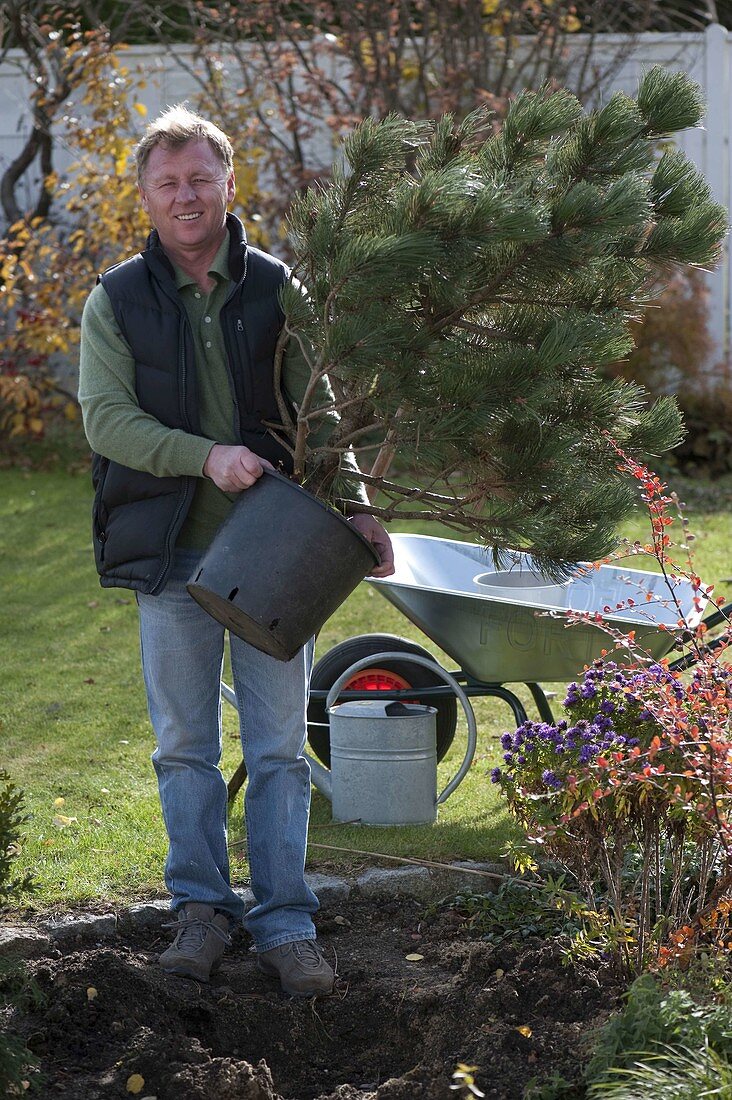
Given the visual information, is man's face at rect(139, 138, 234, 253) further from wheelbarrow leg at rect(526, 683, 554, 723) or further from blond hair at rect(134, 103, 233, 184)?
wheelbarrow leg at rect(526, 683, 554, 723)

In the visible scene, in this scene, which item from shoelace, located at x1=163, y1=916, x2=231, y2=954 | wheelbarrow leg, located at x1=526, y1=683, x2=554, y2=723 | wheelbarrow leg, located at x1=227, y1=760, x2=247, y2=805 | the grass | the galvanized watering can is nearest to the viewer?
shoelace, located at x1=163, y1=916, x2=231, y2=954

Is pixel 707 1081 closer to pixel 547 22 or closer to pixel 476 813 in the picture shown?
pixel 476 813

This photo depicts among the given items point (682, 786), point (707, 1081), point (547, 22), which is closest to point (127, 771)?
point (682, 786)

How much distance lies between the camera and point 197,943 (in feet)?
8.69

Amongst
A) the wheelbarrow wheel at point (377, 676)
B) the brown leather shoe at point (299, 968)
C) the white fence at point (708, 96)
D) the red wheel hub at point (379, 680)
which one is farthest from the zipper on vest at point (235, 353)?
the white fence at point (708, 96)

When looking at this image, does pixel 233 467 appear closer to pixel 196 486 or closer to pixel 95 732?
pixel 196 486

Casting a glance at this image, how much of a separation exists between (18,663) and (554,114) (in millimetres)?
3625

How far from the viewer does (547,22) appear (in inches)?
349

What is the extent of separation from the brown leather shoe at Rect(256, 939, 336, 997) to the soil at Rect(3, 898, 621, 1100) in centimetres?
3

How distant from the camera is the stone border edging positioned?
9.25 ft

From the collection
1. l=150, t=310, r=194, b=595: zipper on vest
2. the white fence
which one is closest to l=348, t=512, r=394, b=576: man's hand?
l=150, t=310, r=194, b=595: zipper on vest

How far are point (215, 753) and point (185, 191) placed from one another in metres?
1.19

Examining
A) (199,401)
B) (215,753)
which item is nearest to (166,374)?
(199,401)

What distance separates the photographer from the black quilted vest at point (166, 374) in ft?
8.43
